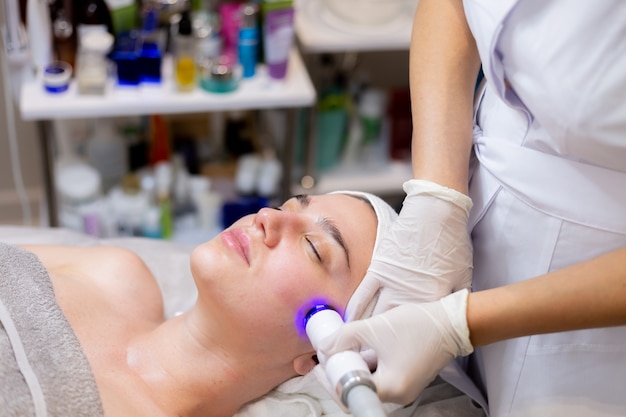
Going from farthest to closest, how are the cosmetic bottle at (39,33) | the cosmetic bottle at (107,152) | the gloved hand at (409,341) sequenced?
the cosmetic bottle at (107,152) → the cosmetic bottle at (39,33) → the gloved hand at (409,341)

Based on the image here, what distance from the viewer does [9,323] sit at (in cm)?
123

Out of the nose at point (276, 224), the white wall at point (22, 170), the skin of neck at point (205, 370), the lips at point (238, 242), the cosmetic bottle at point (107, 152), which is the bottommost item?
the white wall at point (22, 170)

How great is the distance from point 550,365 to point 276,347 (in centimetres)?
44

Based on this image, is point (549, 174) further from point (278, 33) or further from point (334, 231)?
point (278, 33)

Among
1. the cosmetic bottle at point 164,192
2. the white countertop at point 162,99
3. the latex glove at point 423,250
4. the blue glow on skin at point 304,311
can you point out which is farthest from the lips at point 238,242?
the cosmetic bottle at point 164,192

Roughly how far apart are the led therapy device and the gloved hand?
0.09 feet

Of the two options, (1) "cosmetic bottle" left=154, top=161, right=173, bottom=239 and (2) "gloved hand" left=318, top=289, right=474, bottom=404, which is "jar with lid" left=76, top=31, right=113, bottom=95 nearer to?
(1) "cosmetic bottle" left=154, top=161, right=173, bottom=239

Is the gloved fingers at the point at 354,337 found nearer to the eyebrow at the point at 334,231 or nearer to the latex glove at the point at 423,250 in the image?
the latex glove at the point at 423,250

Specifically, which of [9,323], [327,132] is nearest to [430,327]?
[9,323]

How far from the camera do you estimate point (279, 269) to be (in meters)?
1.28

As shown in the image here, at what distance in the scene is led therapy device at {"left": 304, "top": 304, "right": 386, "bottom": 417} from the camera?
949 millimetres

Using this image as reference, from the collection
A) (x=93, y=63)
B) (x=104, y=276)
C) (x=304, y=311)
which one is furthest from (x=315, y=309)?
(x=93, y=63)

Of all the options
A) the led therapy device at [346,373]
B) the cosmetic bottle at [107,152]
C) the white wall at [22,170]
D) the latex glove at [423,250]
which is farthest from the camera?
the white wall at [22,170]

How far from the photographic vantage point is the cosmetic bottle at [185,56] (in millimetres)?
2062
